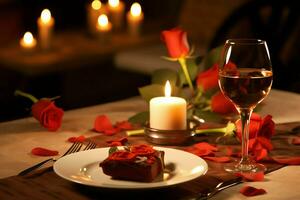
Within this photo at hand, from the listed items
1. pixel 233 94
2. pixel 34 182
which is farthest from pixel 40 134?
pixel 233 94

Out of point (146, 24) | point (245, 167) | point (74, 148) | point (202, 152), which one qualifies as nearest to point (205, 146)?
point (202, 152)

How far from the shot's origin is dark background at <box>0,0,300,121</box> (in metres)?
2.81

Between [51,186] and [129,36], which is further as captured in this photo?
[129,36]

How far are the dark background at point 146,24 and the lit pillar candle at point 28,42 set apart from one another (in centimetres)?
13

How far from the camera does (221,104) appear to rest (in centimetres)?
146

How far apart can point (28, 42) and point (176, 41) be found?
5.61ft

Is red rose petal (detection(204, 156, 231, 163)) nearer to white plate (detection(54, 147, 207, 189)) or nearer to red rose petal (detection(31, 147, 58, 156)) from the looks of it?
white plate (detection(54, 147, 207, 189))

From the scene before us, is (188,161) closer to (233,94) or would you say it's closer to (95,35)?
(233,94)

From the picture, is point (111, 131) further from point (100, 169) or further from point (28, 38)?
point (28, 38)

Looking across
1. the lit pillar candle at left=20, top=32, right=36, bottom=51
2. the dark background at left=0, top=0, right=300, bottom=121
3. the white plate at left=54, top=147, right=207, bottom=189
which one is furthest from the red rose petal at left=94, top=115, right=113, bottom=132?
the lit pillar candle at left=20, top=32, right=36, bottom=51

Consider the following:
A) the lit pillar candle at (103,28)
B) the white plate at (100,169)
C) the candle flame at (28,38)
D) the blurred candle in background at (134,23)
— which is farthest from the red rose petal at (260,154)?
the blurred candle in background at (134,23)

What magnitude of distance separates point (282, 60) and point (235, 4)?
53cm

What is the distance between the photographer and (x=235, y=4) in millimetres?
3369

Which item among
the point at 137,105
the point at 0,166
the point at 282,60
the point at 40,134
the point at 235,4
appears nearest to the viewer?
the point at 0,166
